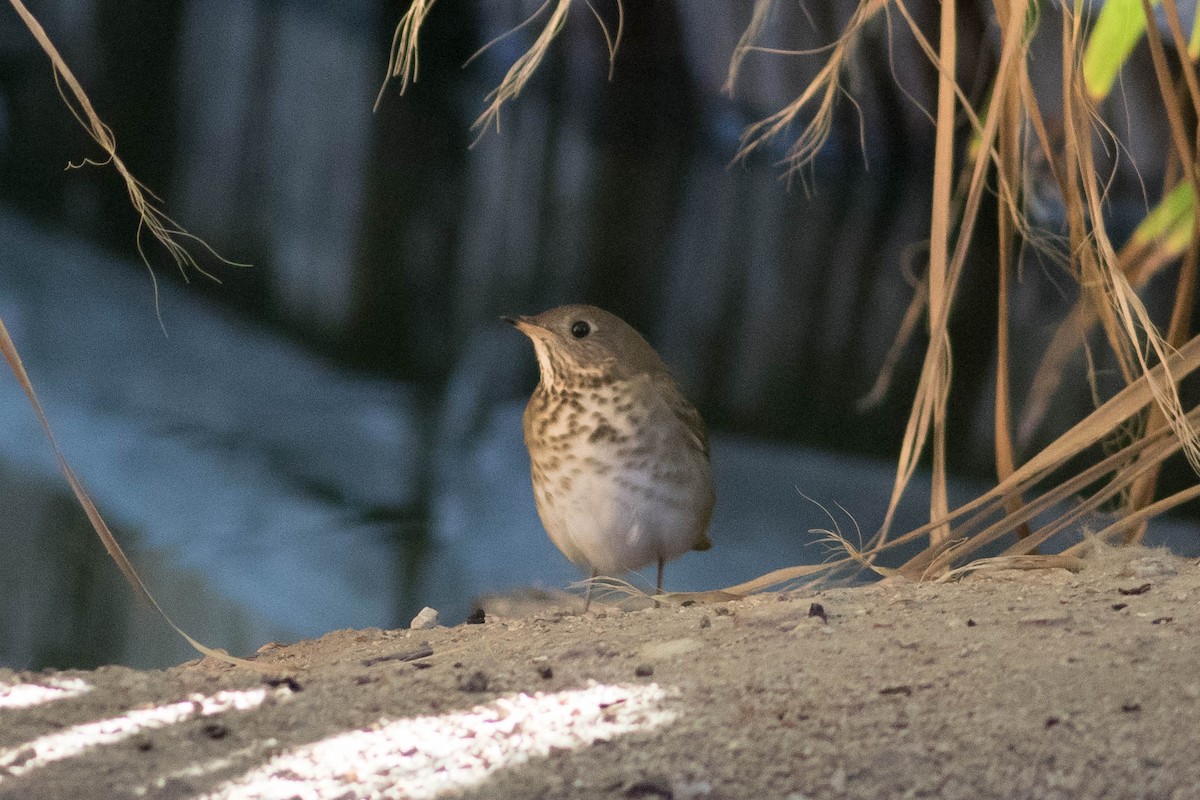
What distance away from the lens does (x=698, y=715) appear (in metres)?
1.32

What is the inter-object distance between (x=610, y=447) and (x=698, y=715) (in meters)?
1.49

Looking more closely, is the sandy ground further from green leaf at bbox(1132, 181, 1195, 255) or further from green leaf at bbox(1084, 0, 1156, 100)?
green leaf at bbox(1084, 0, 1156, 100)

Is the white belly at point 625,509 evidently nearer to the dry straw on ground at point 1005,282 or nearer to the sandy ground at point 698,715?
the dry straw on ground at point 1005,282

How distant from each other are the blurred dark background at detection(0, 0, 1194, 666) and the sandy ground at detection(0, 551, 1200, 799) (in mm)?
1702

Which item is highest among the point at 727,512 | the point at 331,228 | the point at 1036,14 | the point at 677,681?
the point at 1036,14

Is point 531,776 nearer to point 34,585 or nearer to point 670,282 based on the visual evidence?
point 34,585

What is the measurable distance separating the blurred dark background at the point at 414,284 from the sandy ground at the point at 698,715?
5.58ft

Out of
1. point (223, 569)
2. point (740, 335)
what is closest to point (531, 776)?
point (223, 569)

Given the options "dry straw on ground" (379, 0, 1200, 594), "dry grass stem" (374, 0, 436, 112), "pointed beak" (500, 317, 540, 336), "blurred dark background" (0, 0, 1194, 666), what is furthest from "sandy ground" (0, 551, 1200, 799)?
"blurred dark background" (0, 0, 1194, 666)

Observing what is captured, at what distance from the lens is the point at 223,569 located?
332 cm

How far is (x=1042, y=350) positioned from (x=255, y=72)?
2.71 metres

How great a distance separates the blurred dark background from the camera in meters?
3.19

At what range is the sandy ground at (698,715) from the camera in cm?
114

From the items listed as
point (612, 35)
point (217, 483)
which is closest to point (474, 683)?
point (217, 483)
